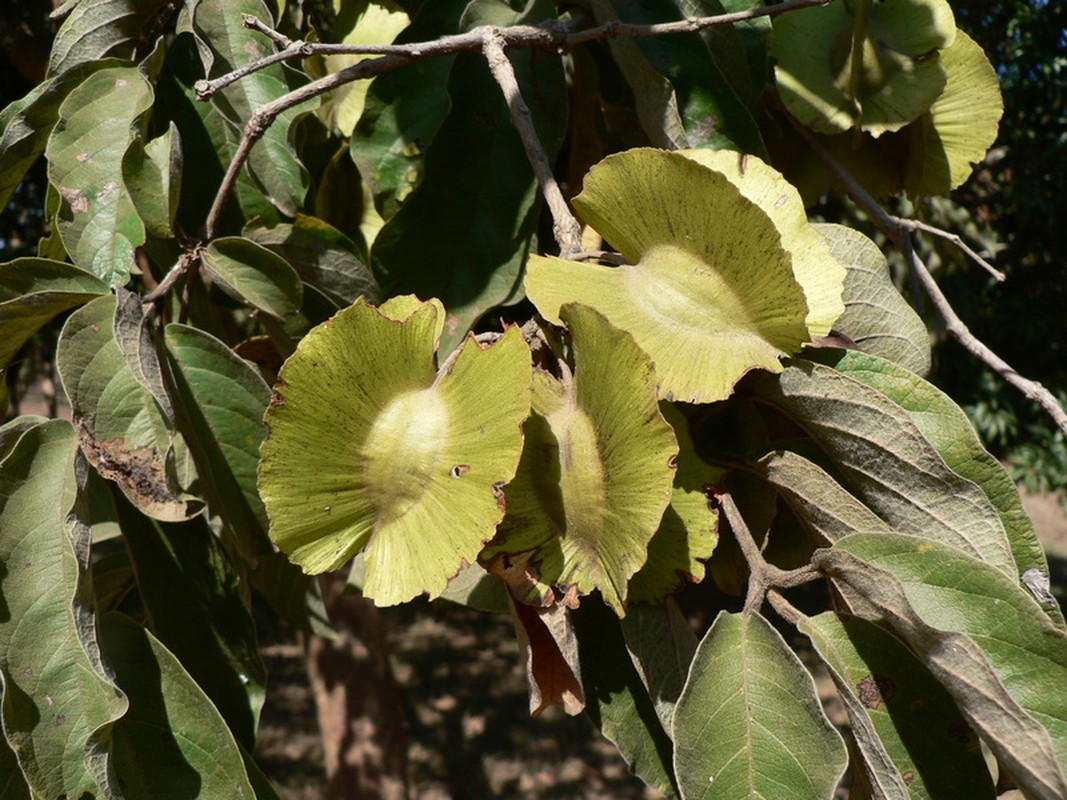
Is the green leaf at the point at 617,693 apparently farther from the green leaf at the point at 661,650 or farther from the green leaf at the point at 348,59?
the green leaf at the point at 348,59

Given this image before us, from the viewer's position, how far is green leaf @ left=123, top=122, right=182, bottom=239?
0.85 m

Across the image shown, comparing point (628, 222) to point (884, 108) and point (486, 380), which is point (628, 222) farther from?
point (884, 108)

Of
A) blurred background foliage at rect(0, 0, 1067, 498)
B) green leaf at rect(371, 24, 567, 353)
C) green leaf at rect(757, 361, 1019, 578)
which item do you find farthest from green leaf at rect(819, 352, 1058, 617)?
blurred background foliage at rect(0, 0, 1067, 498)

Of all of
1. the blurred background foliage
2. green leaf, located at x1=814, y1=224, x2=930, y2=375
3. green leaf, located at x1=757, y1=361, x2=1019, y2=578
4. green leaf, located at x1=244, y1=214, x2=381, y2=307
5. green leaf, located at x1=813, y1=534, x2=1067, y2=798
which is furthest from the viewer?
the blurred background foliage

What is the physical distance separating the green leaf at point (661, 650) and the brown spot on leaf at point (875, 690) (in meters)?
0.13

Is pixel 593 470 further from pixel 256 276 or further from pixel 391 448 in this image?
pixel 256 276

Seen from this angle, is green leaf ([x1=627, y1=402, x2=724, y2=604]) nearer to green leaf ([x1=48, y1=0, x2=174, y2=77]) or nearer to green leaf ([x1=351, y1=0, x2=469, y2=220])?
green leaf ([x1=351, y1=0, x2=469, y2=220])

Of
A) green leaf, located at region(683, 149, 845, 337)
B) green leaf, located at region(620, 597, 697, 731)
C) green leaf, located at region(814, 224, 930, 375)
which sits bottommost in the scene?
green leaf, located at region(620, 597, 697, 731)

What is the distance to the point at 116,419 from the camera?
830 millimetres

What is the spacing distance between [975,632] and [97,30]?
3.18ft

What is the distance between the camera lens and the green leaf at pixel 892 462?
0.70 m

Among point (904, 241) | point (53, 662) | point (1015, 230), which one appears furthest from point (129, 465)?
point (1015, 230)

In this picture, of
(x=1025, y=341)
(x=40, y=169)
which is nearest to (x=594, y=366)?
(x=40, y=169)

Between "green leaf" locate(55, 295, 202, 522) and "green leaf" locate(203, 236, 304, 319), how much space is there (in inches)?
3.8
